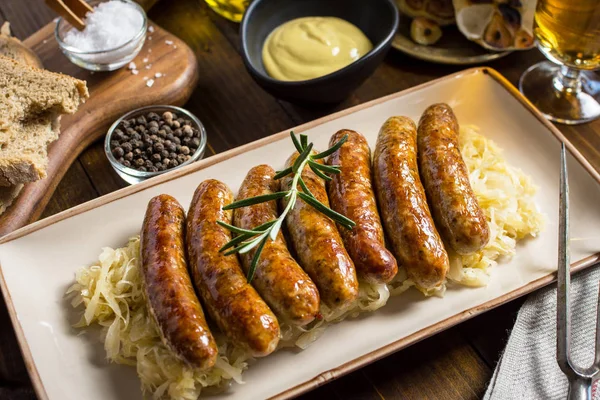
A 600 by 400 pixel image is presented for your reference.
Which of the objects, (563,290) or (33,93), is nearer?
(563,290)

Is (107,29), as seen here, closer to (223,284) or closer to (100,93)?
(100,93)

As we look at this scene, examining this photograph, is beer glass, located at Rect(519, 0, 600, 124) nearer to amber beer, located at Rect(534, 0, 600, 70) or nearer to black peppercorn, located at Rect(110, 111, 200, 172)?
amber beer, located at Rect(534, 0, 600, 70)

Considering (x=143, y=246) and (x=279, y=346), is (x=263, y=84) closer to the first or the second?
(x=143, y=246)

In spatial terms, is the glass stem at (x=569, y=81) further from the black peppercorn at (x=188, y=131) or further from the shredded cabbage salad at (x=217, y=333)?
the black peppercorn at (x=188, y=131)

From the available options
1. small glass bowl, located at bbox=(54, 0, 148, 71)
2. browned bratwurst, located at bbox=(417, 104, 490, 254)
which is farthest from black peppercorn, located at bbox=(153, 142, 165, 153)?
browned bratwurst, located at bbox=(417, 104, 490, 254)

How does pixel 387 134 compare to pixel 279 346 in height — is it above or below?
above

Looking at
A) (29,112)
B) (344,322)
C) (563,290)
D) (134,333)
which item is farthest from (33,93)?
(563,290)

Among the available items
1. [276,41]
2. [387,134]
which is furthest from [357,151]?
[276,41]
